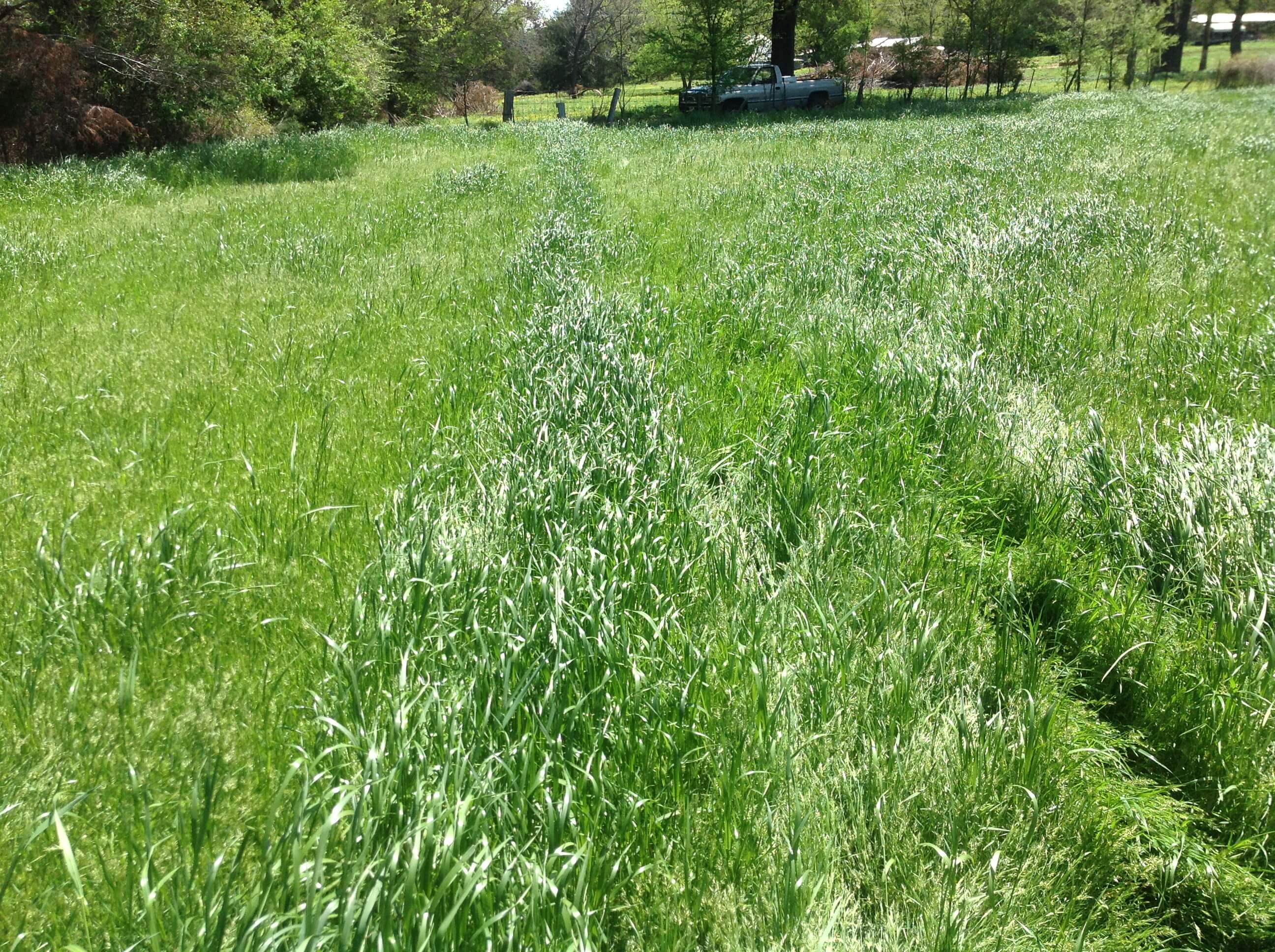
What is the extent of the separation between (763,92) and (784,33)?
11.5ft

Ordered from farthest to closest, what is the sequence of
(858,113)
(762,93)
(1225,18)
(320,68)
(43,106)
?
(1225,18)
(762,93)
(858,113)
(320,68)
(43,106)

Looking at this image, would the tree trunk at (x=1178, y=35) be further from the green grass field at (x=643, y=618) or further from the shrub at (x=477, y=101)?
the green grass field at (x=643, y=618)

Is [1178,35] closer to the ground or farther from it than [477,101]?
farther from it

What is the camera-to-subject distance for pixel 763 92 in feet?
107

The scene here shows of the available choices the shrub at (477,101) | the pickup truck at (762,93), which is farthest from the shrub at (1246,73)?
the shrub at (477,101)

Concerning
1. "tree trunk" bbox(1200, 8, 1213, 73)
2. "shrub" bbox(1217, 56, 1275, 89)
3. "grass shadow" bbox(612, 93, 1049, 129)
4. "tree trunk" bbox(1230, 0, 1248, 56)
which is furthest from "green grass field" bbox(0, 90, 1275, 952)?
"tree trunk" bbox(1200, 8, 1213, 73)

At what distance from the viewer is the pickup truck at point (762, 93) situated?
3234 centimetres

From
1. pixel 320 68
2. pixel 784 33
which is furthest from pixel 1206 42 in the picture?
pixel 320 68

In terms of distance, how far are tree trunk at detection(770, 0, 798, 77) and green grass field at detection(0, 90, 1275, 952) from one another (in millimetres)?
32334

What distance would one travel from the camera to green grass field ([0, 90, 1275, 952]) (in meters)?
1.72

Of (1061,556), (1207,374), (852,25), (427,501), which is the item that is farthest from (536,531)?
(852,25)

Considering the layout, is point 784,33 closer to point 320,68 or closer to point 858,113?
point 858,113

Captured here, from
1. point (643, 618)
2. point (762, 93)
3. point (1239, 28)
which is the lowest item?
point (643, 618)

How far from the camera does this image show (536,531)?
2.95m
